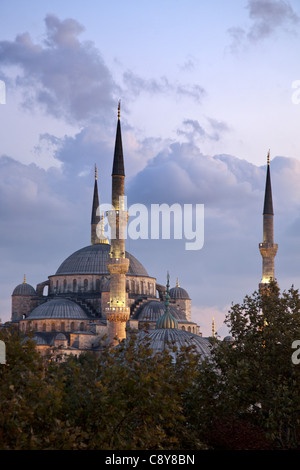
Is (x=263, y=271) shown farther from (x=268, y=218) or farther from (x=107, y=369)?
A: (x=107, y=369)

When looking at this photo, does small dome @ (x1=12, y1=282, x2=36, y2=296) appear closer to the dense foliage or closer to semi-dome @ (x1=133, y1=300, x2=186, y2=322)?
semi-dome @ (x1=133, y1=300, x2=186, y2=322)

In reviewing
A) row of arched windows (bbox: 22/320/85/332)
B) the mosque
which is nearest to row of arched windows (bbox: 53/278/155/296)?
the mosque

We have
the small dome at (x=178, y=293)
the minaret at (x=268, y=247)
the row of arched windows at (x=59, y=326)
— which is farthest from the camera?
the small dome at (x=178, y=293)

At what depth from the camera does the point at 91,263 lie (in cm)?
8494

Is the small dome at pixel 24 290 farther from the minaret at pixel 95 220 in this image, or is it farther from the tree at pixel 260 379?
the tree at pixel 260 379

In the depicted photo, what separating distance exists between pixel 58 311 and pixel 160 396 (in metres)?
57.5

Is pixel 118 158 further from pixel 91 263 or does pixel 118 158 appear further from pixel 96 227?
pixel 96 227

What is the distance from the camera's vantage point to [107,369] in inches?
875

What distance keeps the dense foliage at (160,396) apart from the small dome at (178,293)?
58.0m

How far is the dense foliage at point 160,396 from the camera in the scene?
19922 millimetres

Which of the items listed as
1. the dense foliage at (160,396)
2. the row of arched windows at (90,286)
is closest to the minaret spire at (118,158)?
the row of arched windows at (90,286)

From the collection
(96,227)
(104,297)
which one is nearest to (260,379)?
(104,297)

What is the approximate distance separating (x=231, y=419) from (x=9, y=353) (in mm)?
6810
